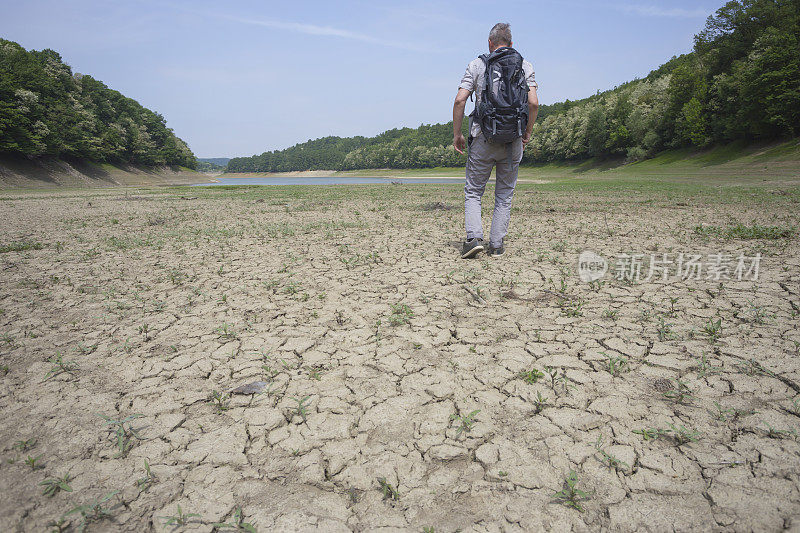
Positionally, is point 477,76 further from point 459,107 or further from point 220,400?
point 220,400

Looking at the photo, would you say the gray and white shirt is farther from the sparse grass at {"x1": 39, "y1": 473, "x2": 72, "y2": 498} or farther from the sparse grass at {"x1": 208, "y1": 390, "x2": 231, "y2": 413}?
the sparse grass at {"x1": 39, "y1": 473, "x2": 72, "y2": 498}

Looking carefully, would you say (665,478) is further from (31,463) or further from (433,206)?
(433,206)

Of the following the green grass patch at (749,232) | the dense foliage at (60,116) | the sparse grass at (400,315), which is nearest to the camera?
the sparse grass at (400,315)

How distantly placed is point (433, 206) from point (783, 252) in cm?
813

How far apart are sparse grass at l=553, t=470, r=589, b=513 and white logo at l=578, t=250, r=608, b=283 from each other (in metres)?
3.22

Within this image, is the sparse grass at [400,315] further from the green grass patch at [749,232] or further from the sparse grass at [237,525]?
the green grass patch at [749,232]

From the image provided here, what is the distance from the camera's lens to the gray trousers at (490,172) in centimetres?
501

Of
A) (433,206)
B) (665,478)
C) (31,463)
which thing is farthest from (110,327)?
(433,206)

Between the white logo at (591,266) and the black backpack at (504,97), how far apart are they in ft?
6.35

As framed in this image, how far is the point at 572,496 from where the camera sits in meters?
1.62

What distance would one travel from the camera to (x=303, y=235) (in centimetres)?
→ 782

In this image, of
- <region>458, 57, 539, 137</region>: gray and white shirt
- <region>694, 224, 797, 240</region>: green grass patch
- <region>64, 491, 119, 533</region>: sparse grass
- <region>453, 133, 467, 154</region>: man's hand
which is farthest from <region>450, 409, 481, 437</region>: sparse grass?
<region>694, 224, 797, 240</region>: green grass patch

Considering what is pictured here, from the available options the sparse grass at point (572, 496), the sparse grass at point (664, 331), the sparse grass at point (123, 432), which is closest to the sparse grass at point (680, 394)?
the sparse grass at point (664, 331)

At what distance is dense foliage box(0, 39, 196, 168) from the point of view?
40.4 meters
